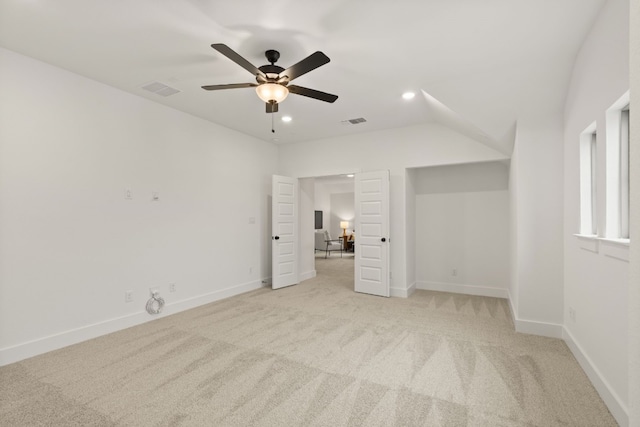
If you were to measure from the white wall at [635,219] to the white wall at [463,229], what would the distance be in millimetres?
5104

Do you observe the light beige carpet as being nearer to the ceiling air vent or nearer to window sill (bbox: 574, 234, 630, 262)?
window sill (bbox: 574, 234, 630, 262)

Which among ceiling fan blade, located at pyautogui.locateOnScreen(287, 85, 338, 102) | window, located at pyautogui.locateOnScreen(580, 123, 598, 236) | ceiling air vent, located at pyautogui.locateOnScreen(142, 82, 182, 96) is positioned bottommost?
window, located at pyautogui.locateOnScreen(580, 123, 598, 236)

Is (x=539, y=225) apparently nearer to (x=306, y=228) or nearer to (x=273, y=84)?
(x=273, y=84)

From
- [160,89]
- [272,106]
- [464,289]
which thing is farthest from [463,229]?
[160,89]

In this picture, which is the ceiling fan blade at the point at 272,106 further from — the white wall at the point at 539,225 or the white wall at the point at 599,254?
the white wall at the point at 539,225

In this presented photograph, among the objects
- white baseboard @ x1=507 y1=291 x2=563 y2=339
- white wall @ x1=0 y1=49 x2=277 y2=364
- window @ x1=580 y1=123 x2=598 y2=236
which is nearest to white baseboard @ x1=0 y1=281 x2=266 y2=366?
white wall @ x1=0 y1=49 x2=277 y2=364

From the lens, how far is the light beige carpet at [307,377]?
222 cm

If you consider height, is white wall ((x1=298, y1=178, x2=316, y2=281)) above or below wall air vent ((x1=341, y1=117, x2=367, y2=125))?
below

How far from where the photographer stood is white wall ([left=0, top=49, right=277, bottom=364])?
311cm

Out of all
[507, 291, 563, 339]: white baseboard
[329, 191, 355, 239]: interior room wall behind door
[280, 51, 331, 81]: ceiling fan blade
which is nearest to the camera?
[280, 51, 331, 81]: ceiling fan blade

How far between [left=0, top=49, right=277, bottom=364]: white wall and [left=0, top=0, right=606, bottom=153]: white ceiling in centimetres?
39

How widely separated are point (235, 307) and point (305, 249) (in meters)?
2.40

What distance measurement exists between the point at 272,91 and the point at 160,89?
5.68 ft

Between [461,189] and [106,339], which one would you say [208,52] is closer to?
[106,339]
